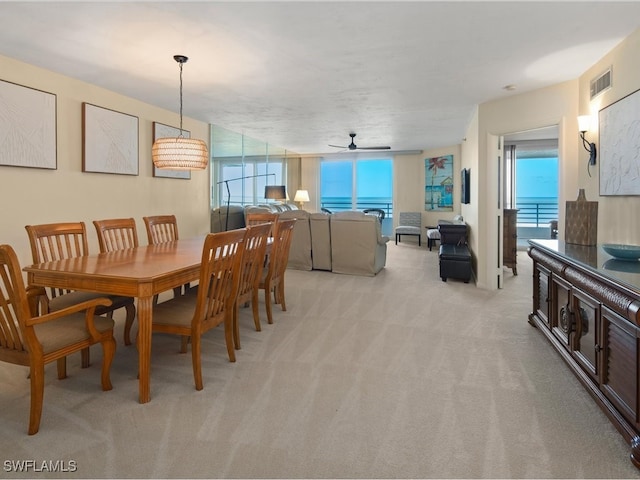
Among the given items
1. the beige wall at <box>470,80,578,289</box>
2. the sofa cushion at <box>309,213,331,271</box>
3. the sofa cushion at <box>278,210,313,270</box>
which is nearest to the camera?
the beige wall at <box>470,80,578,289</box>

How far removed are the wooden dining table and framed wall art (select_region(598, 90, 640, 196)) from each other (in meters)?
3.22

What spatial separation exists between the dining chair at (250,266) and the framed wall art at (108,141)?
2.55 metres

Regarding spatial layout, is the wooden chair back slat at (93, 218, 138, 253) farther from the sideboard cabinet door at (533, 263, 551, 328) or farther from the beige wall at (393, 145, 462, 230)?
the beige wall at (393, 145, 462, 230)

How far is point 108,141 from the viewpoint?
443cm

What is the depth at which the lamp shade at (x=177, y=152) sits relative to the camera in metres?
3.25

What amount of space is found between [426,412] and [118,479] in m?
1.49

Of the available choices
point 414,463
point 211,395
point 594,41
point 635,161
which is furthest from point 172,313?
point 594,41

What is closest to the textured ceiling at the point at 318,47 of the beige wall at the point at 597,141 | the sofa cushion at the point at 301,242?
the beige wall at the point at 597,141

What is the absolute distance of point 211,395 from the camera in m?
2.20

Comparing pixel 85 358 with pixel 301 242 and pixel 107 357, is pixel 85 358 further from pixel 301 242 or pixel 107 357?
pixel 301 242

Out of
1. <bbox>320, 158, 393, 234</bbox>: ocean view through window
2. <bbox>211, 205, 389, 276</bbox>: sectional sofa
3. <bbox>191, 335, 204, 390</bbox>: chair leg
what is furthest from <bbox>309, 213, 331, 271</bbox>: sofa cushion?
<bbox>320, 158, 393, 234</bbox>: ocean view through window

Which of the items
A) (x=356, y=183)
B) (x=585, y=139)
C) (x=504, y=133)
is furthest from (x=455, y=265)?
(x=356, y=183)

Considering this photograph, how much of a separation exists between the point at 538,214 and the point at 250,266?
937 cm

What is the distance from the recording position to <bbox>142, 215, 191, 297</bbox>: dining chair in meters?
3.61
